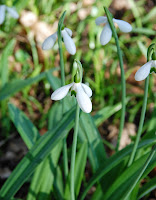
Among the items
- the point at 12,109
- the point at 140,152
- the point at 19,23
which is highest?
the point at 19,23

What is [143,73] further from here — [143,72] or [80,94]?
[80,94]

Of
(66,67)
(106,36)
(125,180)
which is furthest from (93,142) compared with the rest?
(66,67)

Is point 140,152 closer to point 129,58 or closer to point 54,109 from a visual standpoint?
point 54,109

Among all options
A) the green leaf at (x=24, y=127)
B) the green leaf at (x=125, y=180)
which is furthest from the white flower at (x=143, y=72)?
the green leaf at (x=24, y=127)

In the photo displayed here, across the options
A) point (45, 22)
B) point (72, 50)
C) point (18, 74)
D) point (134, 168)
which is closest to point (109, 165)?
point (134, 168)

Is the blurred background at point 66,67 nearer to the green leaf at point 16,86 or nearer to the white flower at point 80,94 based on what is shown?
the green leaf at point 16,86
